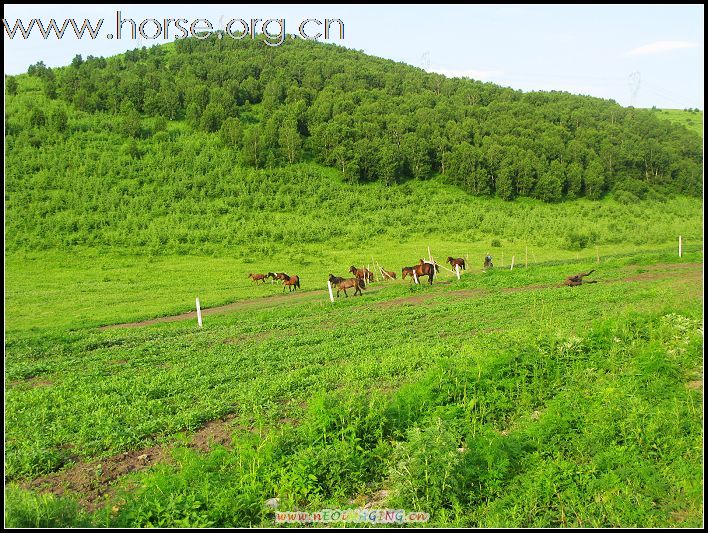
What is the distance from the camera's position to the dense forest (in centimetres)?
5781

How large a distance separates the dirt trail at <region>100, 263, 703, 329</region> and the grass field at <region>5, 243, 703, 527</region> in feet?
16.0

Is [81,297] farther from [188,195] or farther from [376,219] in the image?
[376,219]

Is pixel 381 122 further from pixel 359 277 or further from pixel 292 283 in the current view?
pixel 359 277

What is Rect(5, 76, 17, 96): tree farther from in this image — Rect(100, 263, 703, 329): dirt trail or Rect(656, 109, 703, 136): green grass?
Rect(656, 109, 703, 136): green grass

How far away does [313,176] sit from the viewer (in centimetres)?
6994

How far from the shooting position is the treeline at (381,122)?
237ft

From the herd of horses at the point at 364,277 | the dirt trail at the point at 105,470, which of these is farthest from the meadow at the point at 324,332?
the herd of horses at the point at 364,277

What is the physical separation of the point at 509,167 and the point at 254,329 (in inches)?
2394

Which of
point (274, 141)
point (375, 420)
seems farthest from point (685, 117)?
point (375, 420)

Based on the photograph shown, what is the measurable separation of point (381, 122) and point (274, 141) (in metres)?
17.5

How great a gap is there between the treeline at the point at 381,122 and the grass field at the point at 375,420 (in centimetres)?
5613

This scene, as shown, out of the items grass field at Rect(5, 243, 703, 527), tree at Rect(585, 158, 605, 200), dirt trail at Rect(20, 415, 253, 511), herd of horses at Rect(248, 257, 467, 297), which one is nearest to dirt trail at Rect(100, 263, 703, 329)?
herd of horses at Rect(248, 257, 467, 297)

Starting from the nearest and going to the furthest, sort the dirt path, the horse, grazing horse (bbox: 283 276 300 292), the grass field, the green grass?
the grass field < the dirt path < grazing horse (bbox: 283 276 300 292) < the horse < the green grass

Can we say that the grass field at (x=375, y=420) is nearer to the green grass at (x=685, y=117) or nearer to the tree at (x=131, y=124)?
the tree at (x=131, y=124)
